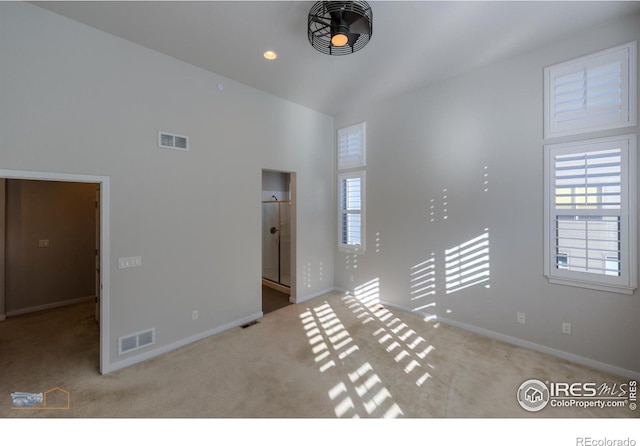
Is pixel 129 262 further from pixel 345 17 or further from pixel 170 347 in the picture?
pixel 345 17

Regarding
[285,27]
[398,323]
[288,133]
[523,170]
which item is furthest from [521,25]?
[398,323]

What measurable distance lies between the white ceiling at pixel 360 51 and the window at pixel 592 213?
3.98ft

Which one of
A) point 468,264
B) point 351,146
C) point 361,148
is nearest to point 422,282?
point 468,264

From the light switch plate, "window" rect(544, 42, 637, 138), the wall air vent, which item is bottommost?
the light switch plate

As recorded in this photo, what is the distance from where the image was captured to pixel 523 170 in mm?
3006

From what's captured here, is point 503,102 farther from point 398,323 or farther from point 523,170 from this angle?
point 398,323

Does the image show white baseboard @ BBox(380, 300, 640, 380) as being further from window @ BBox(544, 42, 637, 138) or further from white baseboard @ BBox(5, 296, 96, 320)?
white baseboard @ BBox(5, 296, 96, 320)

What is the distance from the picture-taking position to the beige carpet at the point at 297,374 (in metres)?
2.08

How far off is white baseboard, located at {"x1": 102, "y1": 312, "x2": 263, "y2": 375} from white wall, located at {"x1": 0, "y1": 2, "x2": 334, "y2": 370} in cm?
2

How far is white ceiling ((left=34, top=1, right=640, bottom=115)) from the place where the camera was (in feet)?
7.50

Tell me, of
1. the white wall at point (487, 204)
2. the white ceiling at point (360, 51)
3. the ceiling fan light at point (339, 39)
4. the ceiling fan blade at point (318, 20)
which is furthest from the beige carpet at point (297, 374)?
the white ceiling at point (360, 51)

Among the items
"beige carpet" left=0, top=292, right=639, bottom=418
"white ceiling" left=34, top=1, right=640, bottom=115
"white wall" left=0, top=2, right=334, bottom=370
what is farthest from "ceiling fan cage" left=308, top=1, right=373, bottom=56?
"beige carpet" left=0, top=292, right=639, bottom=418

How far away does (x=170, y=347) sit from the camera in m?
3.02

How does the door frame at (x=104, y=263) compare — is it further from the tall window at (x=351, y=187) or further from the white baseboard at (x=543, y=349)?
the white baseboard at (x=543, y=349)
